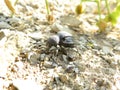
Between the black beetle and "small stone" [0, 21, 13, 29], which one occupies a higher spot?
"small stone" [0, 21, 13, 29]

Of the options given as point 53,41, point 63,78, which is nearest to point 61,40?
point 53,41

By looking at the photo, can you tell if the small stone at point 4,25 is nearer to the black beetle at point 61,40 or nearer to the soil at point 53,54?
the soil at point 53,54

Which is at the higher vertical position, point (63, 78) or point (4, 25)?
point (4, 25)

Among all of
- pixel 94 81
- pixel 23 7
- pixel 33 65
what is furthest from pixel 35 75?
pixel 23 7

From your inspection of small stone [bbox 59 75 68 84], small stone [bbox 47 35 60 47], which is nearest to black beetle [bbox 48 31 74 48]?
small stone [bbox 47 35 60 47]

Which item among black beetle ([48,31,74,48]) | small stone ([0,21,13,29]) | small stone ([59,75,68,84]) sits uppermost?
small stone ([0,21,13,29])

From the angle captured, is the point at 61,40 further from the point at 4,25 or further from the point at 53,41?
the point at 4,25

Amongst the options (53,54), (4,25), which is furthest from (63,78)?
(4,25)

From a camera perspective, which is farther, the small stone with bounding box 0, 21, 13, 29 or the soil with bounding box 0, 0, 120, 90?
the small stone with bounding box 0, 21, 13, 29

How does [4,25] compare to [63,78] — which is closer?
[63,78]

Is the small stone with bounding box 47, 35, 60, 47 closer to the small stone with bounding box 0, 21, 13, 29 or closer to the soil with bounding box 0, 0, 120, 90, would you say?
the soil with bounding box 0, 0, 120, 90

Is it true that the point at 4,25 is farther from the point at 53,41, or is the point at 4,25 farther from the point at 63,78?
the point at 63,78
